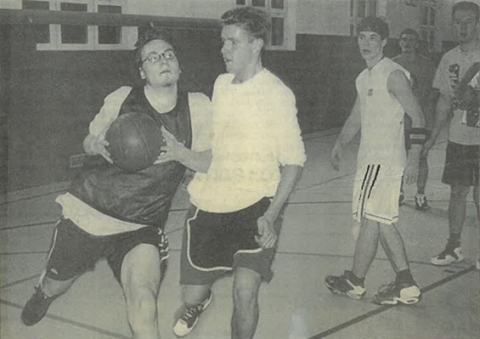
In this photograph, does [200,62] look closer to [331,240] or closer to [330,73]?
[330,73]

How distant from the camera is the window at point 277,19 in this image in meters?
2.55

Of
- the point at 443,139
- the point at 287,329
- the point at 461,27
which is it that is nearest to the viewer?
the point at 287,329

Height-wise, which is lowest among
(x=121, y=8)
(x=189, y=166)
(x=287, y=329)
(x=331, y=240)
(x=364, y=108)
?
(x=287, y=329)

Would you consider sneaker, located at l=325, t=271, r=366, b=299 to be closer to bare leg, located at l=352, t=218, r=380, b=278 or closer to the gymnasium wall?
bare leg, located at l=352, t=218, r=380, b=278

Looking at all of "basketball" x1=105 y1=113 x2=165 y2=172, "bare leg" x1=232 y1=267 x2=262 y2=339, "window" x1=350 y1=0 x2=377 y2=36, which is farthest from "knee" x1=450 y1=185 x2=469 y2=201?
"basketball" x1=105 y1=113 x2=165 y2=172

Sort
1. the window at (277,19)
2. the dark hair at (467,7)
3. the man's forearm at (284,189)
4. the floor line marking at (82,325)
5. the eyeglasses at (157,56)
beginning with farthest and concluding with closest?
the dark hair at (467,7) < the window at (277,19) < the floor line marking at (82,325) < the eyeglasses at (157,56) < the man's forearm at (284,189)

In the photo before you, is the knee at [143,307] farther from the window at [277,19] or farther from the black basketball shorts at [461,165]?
the black basketball shorts at [461,165]

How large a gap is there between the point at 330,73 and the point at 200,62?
56 centimetres

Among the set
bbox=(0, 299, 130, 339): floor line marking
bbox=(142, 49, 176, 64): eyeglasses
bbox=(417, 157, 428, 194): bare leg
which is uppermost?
bbox=(142, 49, 176, 64): eyeglasses

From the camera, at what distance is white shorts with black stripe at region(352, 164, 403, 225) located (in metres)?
2.68

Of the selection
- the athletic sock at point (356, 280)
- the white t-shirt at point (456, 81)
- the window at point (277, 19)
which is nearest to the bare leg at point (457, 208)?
the white t-shirt at point (456, 81)

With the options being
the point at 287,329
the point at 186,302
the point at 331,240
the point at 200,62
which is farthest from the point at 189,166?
the point at 331,240

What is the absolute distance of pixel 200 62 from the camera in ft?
7.90

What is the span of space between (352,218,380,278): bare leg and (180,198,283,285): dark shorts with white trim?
604mm
